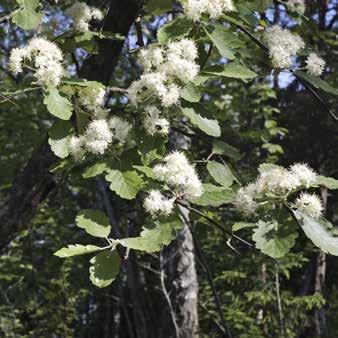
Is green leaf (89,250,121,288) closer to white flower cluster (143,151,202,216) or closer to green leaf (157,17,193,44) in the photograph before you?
white flower cluster (143,151,202,216)

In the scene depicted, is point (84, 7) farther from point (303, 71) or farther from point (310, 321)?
point (310, 321)

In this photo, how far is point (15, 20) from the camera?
167 centimetres

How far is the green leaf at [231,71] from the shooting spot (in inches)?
62.7

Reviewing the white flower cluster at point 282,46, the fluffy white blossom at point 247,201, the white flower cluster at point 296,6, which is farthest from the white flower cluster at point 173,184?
the white flower cluster at point 296,6

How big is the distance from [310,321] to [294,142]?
7.49ft

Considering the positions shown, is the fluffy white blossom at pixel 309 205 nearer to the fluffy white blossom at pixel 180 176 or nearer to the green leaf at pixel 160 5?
the fluffy white blossom at pixel 180 176

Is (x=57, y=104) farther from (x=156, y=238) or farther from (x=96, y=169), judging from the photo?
(x=156, y=238)

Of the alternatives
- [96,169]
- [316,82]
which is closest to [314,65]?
[316,82]

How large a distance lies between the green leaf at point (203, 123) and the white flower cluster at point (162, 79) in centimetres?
6

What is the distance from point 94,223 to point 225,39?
2.03ft

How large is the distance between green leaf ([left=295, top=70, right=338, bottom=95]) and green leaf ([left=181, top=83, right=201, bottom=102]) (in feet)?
1.48

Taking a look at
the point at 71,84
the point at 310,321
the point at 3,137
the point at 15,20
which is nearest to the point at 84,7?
the point at 15,20

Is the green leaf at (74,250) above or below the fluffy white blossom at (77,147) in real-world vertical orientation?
below

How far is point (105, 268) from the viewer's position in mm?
1430
